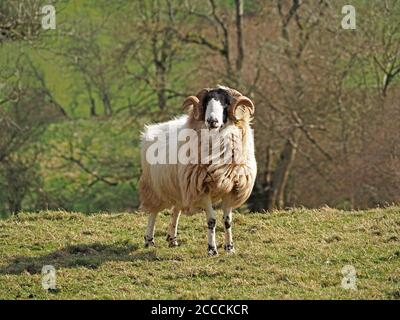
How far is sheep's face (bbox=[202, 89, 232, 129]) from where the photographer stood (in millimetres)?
12969

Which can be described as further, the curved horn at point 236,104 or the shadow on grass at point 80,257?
the curved horn at point 236,104

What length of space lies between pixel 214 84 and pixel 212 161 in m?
19.4

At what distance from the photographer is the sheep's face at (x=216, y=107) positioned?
13.0 meters

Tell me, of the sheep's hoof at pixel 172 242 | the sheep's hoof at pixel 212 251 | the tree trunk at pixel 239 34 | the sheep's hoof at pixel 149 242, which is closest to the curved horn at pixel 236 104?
the sheep's hoof at pixel 212 251

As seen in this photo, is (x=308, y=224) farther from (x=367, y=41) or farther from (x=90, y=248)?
(x=367, y=41)

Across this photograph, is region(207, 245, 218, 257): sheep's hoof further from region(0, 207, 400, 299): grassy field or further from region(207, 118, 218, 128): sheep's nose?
region(207, 118, 218, 128): sheep's nose

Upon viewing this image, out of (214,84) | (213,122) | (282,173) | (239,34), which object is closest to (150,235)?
(213,122)

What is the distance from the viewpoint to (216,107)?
13141 millimetres

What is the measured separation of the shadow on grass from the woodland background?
14.3m

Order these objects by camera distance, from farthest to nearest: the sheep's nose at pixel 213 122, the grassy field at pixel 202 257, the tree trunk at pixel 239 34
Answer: the tree trunk at pixel 239 34, the sheep's nose at pixel 213 122, the grassy field at pixel 202 257

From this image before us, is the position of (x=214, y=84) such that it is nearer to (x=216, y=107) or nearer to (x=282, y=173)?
(x=282, y=173)

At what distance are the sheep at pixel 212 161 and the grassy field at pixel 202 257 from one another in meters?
0.74

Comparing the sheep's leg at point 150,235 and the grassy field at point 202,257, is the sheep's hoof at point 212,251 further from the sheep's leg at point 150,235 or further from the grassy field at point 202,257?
the sheep's leg at point 150,235

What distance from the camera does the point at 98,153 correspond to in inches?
1473
